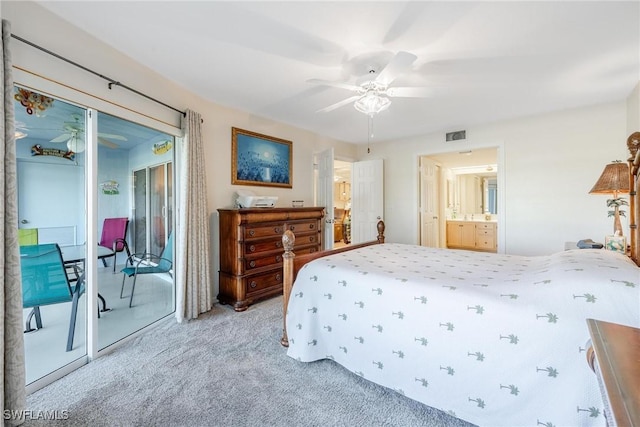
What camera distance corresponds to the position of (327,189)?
173 inches

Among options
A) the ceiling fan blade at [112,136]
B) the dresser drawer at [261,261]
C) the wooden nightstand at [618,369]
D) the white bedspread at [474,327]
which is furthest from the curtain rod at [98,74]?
the wooden nightstand at [618,369]

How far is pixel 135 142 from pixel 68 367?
6.56ft

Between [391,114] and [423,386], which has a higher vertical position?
[391,114]

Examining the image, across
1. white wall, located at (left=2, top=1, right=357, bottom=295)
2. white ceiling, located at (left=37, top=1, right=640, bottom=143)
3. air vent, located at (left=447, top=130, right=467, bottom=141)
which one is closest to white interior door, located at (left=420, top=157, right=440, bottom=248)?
air vent, located at (left=447, top=130, right=467, bottom=141)

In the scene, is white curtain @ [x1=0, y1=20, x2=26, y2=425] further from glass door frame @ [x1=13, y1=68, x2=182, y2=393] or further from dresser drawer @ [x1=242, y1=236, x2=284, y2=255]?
dresser drawer @ [x1=242, y1=236, x2=284, y2=255]

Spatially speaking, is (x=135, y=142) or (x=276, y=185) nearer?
(x=135, y=142)

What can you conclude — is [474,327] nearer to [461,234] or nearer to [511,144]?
[511,144]

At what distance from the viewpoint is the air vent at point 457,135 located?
4164 mm

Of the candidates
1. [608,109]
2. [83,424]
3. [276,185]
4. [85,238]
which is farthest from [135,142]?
[608,109]

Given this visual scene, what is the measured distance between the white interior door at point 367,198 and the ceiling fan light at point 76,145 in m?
4.09

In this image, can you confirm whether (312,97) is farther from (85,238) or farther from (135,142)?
(85,238)

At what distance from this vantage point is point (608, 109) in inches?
124

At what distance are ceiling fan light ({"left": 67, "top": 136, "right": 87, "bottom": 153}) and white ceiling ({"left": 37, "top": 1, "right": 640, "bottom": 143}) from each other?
2.05ft

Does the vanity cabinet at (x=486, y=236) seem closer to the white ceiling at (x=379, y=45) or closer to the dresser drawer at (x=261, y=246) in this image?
the white ceiling at (x=379, y=45)
